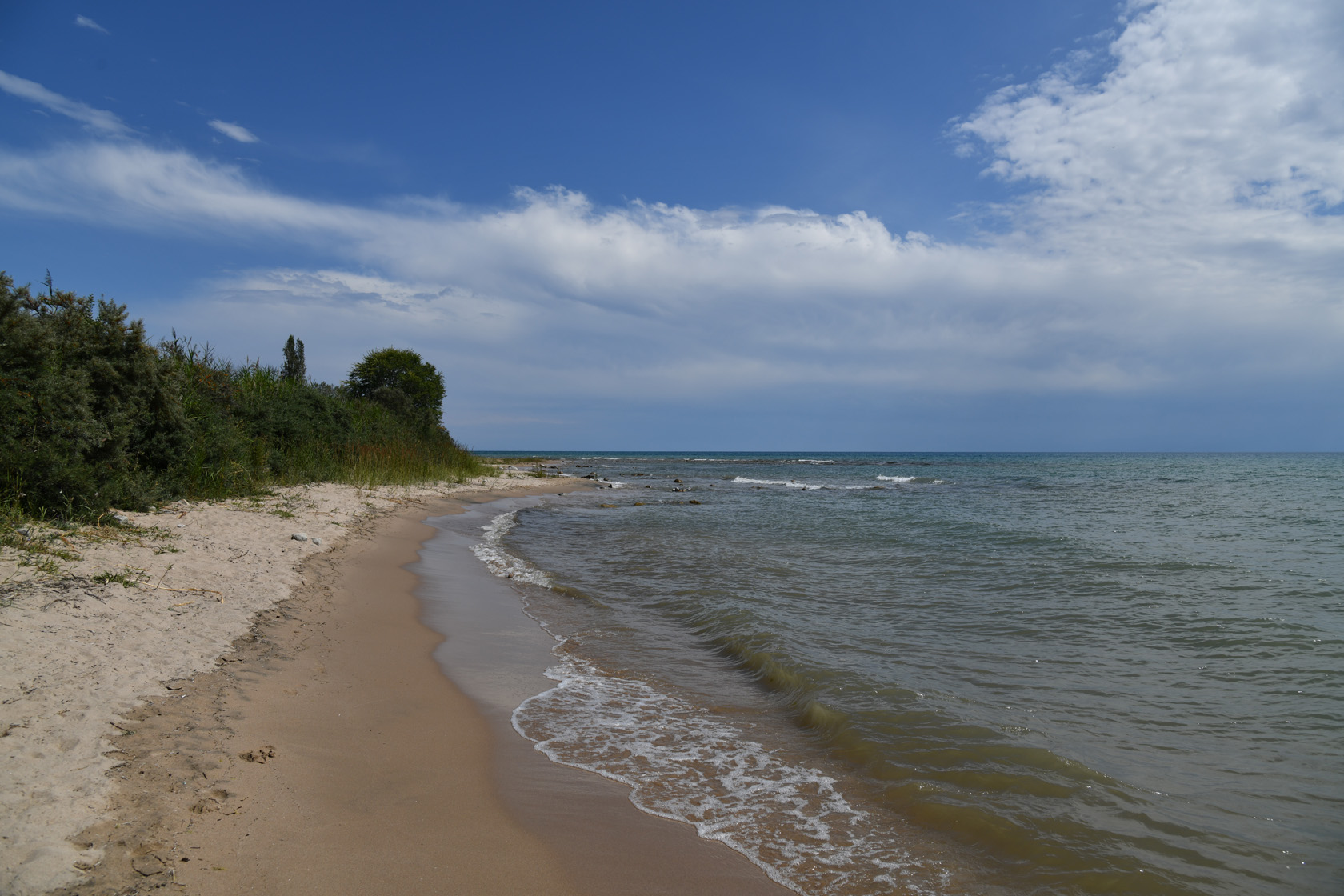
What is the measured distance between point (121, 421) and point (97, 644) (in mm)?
5848

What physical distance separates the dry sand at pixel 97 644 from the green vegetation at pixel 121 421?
763 millimetres

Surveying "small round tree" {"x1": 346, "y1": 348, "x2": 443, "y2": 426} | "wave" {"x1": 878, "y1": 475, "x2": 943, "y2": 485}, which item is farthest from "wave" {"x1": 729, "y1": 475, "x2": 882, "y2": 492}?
"small round tree" {"x1": 346, "y1": 348, "x2": 443, "y2": 426}

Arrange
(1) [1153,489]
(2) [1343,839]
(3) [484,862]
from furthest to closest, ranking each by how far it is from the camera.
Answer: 1. (1) [1153,489]
2. (2) [1343,839]
3. (3) [484,862]

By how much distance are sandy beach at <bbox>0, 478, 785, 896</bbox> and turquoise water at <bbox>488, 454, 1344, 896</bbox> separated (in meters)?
0.48

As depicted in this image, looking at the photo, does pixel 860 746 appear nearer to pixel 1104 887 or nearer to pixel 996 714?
pixel 996 714

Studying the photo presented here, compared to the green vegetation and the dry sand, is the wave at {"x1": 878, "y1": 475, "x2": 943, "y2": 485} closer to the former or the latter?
the green vegetation

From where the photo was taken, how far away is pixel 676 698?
5668 millimetres

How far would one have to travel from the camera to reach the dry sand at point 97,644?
266 cm

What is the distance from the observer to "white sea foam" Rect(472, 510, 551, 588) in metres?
10.6

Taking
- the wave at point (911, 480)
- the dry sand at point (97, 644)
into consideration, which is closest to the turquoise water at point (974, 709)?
the dry sand at point (97, 644)

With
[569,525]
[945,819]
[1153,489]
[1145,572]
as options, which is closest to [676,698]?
[945,819]

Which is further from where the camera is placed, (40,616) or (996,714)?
(996,714)

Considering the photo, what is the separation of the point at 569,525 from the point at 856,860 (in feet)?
49.7

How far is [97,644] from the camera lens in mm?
4383
